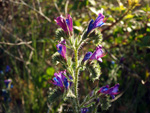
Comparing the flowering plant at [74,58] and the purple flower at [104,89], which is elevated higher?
the flowering plant at [74,58]

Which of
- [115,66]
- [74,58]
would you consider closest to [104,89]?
[74,58]

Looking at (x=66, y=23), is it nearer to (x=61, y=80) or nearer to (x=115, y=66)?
(x=61, y=80)

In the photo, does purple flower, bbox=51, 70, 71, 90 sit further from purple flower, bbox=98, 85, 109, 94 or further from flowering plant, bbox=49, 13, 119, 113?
purple flower, bbox=98, 85, 109, 94

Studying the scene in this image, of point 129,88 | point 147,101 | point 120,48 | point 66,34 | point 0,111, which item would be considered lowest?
point 147,101

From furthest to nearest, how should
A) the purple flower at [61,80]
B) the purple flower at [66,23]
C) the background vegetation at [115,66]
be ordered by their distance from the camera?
1. the background vegetation at [115,66]
2. the purple flower at [61,80]
3. the purple flower at [66,23]

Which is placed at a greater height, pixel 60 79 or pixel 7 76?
pixel 7 76

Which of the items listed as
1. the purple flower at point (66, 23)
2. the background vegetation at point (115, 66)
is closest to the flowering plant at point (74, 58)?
the purple flower at point (66, 23)

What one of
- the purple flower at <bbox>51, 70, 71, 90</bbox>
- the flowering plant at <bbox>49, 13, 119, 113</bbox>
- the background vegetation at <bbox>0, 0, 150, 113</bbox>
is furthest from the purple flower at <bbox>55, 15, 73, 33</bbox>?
the background vegetation at <bbox>0, 0, 150, 113</bbox>

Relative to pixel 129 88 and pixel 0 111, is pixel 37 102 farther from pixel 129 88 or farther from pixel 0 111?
pixel 129 88

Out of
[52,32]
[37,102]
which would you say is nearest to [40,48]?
[52,32]

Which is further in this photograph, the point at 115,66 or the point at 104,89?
the point at 115,66

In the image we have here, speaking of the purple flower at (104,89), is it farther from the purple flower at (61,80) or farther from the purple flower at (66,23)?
the purple flower at (66,23)
